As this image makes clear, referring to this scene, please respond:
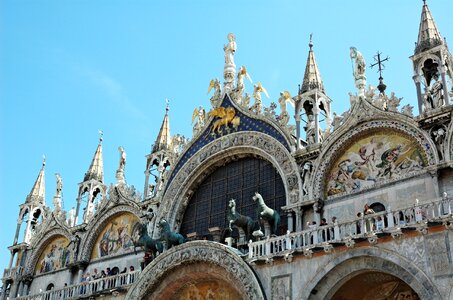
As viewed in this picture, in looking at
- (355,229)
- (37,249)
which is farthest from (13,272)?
(355,229)

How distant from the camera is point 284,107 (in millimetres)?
25000

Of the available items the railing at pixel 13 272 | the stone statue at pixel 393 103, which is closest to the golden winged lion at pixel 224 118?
the stone statue at pixel 393 103

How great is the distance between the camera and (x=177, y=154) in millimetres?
28172

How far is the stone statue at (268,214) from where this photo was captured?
21547 mm

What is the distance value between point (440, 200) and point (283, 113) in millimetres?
9461

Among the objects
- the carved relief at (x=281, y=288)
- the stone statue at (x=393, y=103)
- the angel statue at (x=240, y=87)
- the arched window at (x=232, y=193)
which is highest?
the angel statue at (x=240, y=87)

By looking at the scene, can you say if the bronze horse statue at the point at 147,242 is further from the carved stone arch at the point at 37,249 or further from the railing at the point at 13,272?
the railing at the point at 13,272

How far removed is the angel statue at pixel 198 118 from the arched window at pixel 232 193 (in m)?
2.29

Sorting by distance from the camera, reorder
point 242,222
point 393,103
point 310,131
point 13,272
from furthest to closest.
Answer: point 13,272 < point 310,131 < point 242,222 < point 393,103

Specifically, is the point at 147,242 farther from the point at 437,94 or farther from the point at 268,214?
the point at 437,94

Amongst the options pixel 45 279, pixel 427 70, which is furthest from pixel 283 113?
pixel 45 279

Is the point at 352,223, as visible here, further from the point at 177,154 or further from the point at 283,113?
the point at 177,154

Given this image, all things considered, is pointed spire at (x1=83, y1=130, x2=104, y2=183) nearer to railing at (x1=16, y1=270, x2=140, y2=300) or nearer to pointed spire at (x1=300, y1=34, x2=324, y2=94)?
railing at (x1=16, y1=270, x2=140, y2=300)

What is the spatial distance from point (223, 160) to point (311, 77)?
5206mm
